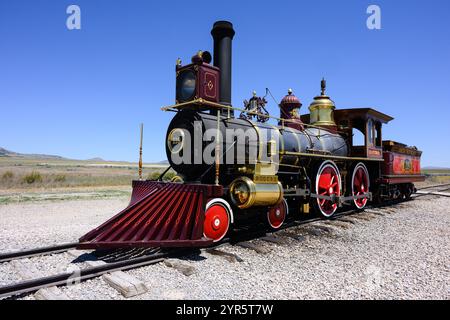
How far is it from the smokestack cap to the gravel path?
4.47 metres

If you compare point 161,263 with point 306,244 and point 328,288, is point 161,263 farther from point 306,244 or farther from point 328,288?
point 306,244

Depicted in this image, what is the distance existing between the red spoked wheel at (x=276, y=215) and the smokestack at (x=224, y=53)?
2520 mm

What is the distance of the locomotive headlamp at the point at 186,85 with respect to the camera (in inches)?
252

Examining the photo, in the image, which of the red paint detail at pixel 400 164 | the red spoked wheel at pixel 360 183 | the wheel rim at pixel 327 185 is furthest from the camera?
the red paint detail at pixel 400 164

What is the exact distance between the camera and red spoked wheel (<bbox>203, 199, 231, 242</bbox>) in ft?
18.2

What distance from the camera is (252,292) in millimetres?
3916

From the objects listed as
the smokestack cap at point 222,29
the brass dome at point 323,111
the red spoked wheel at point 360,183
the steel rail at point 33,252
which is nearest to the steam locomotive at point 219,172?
the smokestack cap at point 222,29

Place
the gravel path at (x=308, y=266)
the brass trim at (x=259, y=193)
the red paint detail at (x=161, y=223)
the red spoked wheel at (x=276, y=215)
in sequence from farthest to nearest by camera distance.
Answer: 1. the red spoked wheel at (x=276, y=215)
2. the brass trim at (x=259, y=193)
3. the red paint detail at (x=161, y=223)
4. the gravel path at (x=308, y=266)

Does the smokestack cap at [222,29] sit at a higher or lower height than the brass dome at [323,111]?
higher

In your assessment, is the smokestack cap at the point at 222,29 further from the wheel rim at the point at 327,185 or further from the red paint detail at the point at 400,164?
the red paint detail at the point at 400,164

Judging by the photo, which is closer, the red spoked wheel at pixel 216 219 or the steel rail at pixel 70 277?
the steel rail at pixel 70 277

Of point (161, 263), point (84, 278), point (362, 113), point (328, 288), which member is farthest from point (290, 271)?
point (362, 113)
